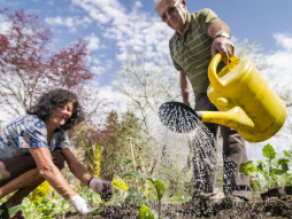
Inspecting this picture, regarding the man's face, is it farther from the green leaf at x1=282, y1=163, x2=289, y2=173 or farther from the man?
the green leaf at x1=282, y1=163, x2=289, y2=173

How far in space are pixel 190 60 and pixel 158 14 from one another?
1.61ft

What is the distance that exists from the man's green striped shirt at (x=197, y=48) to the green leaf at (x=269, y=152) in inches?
24.1

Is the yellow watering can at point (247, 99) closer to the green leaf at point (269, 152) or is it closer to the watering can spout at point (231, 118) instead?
the watering can spout at point (231, 118)

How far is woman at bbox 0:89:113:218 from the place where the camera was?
1.16 meters

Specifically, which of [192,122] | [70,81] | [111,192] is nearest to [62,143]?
[111,192]

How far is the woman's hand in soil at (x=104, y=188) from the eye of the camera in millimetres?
1136

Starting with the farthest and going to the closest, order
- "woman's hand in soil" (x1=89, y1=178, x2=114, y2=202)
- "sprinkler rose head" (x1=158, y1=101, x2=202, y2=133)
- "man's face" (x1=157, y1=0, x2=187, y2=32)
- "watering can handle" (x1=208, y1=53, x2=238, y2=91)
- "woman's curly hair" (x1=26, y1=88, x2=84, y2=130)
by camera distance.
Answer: "man's face" (x1=157, y1=0, x2=187, y2=32) < "woman's curly hair" (x1=26, y1=88, x2=84, y2=130) < "woman's hand in soil" (x1=89, y1=178, x2=114, y2=202) < "watering can handle" (x1=208, y1=53, x2=238, y2=91) < "sprinkler rose head" (x1=158, y1=101, x2=202, y2=133)

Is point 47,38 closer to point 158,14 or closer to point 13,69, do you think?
point 13,69

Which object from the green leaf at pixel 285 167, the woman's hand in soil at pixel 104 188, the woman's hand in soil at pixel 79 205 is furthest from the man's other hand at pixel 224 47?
the woman's hand in soil at pixel 79 205

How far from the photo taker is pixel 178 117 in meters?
0.91

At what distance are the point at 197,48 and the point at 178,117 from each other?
2.73ft

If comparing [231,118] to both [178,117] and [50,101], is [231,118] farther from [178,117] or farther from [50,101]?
[50,101]

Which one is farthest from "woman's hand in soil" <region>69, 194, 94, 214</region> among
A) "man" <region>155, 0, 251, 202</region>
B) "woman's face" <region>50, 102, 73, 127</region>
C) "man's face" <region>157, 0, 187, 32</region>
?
"man's face" <region>157, 0, 187, 32</region>

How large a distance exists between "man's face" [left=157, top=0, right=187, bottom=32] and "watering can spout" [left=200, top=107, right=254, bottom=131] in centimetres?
94
